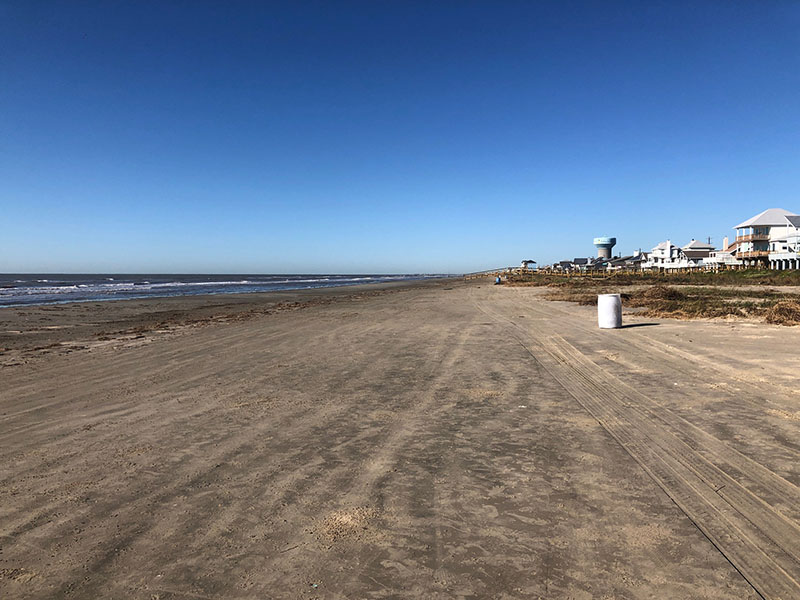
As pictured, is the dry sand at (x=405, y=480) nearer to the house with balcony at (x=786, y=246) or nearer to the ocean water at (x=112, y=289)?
the ocean water at (x=112, y=289)

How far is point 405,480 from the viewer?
3.85 m

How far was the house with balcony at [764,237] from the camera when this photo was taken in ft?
191

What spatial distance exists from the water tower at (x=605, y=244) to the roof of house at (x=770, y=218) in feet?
213

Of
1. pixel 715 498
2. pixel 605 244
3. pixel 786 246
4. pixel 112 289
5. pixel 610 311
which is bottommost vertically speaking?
pixel 715 498

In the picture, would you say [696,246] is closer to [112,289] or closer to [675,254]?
[675,254]

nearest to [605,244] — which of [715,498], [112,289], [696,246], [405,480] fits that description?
[696,246]

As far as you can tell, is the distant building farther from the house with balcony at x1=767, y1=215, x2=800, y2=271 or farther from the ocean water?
the ocean water

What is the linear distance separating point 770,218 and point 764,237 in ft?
10.9

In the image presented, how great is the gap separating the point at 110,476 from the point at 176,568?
1.77 meters

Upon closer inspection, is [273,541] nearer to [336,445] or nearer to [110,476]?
[336,445]

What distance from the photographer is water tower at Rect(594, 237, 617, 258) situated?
128250mm

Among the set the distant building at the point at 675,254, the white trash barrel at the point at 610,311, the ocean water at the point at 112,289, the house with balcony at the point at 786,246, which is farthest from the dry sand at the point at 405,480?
the distant building at the point at 675,254

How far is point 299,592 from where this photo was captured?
98.6 inches

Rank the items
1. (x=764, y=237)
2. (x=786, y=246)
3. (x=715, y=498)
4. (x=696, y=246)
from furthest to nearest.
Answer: (x=696, y=246) < (x=764, y=237) < (x=786, y=246) < (x=715, y=498)
